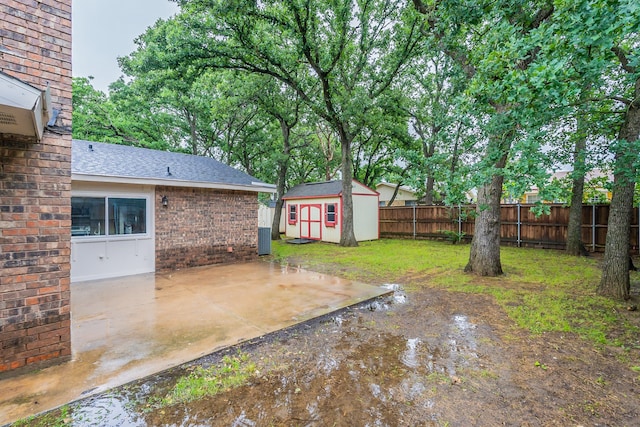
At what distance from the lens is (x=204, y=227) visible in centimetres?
803

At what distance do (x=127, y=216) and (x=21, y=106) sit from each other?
18.6 ft

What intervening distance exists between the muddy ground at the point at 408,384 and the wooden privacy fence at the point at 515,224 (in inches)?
173

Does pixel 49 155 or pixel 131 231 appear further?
pixel 131 231

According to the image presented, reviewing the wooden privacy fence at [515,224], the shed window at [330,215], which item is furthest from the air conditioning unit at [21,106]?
the shed window at [330,215]

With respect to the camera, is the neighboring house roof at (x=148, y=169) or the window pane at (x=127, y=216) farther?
the window pane at (x=127, y=216)

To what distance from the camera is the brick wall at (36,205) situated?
8.60 ft

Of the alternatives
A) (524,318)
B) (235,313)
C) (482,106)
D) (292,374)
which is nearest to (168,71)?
(235,313)

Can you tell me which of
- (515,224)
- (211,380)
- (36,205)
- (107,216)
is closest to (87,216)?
(107,216)

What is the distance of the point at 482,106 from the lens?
423 centimetres

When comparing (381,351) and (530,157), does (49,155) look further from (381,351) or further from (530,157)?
(530,157)

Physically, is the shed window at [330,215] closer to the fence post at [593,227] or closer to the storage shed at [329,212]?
the storage shed at [329,212]

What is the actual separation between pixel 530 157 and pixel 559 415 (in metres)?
2.68

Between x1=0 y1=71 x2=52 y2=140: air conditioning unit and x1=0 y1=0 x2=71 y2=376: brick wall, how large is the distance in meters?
0.37

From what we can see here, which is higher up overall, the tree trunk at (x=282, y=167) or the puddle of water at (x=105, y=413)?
the tree trunk at (x=282, y=167)
